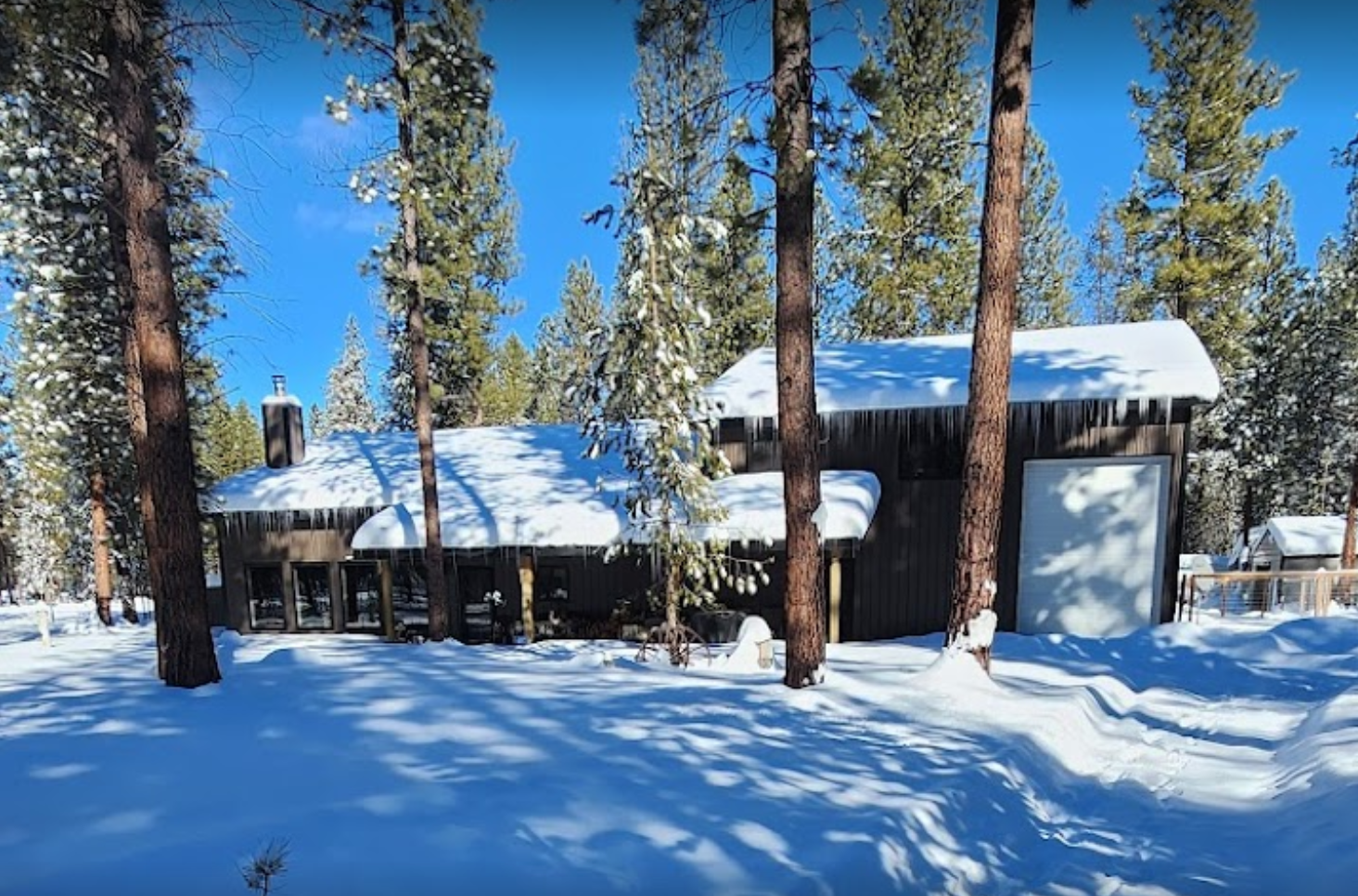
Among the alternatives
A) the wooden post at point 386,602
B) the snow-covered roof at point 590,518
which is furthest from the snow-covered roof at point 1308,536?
the wooden post at point 386,602

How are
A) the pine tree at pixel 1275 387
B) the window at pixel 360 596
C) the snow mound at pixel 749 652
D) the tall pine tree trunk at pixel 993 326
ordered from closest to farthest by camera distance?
the tall pine tree trunk at pixel 993 326, the snow mound at pixel 749 652, the window at pixel 360 596, the pine tree at pixel 1275 387

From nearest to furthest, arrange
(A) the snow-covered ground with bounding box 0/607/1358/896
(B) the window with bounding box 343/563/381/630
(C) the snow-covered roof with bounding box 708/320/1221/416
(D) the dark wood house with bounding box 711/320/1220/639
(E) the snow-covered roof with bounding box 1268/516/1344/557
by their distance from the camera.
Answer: (A) the snow-covered ground with bounding box 0/607/1358/896, (C) the snow-covered roof with bounding box 708/320/1221/416, (D) the dark wood house with bounding box 711/320/1220/639, (B) the window with bounding box 343/563/381/630, (E) the snow-covered roof with bounding box 1268/516/1344/557

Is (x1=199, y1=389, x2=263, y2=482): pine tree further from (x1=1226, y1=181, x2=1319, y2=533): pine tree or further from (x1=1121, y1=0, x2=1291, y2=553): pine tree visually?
(x1=1226, y1=181, x2=1319, y2=533): pine tree

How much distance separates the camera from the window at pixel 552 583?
12344 millimetres

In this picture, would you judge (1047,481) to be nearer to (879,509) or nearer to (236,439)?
(879,509)

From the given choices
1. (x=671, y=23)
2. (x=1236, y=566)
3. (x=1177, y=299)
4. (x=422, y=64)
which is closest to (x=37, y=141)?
(x=422, y=64)

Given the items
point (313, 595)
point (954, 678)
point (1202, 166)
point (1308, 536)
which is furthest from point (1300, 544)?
point (313, 595)

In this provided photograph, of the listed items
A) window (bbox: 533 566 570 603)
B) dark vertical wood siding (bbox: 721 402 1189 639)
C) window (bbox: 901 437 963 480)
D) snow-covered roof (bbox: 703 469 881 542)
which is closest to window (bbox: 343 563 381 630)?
window (bbox: 533 566 570 603)

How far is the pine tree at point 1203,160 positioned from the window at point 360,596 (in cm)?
2071

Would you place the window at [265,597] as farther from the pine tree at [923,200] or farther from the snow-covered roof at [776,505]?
the pine tree at [923,200]

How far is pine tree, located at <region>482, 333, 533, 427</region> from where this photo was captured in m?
21.5

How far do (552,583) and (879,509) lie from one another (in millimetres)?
6587

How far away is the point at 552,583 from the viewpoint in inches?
489

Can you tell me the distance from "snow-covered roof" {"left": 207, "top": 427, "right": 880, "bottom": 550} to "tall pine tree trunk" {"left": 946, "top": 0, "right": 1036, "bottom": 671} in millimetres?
3551
